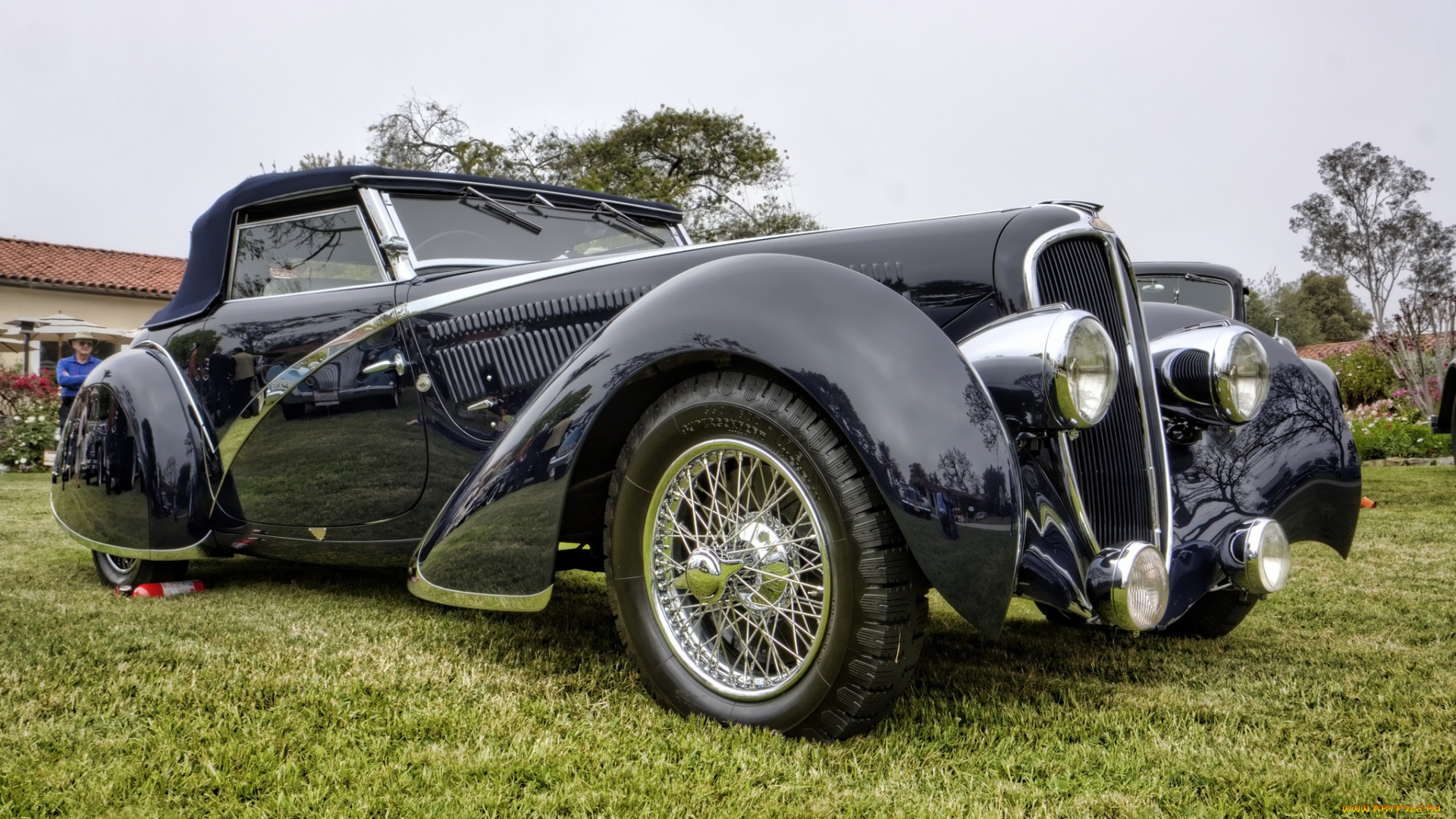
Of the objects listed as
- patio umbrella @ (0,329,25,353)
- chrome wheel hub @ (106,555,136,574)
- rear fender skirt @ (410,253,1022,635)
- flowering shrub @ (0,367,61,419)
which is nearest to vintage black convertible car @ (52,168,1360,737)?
rear fender skirt @ (410,253,1022,635)

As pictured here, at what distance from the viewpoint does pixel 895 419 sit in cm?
195

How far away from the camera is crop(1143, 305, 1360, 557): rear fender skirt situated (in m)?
2.74

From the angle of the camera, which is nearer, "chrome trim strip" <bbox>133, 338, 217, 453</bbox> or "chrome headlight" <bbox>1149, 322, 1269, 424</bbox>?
"chrome headlight" <bbox>1149, 322, 1269, 424</bbox>

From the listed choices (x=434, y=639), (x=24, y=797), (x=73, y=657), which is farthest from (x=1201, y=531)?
(x=73, y=657)

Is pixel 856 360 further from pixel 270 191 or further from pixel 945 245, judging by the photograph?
pixel 270 191

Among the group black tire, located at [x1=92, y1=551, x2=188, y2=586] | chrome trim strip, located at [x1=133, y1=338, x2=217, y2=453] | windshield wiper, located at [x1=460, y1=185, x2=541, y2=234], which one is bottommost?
black tire, located at [x1=92, y1=551, x2=188, y2=586]

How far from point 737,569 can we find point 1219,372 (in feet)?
5.02

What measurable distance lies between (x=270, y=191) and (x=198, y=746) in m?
2.61

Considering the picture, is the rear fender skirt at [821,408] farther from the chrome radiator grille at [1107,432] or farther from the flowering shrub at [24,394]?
the flowering shrub at [24,394]

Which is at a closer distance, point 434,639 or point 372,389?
point 434,639

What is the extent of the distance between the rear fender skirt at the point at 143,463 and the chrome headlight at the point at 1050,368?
9.92 feet

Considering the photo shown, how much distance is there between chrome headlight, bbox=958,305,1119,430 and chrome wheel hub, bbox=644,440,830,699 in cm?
51

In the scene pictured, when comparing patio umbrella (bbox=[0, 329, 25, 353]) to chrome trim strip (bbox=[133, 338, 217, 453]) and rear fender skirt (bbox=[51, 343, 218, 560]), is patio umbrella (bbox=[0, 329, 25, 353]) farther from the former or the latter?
chrome trim strip (bbox=[133, 338, 217, 453])

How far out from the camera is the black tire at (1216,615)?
312 centimetres
